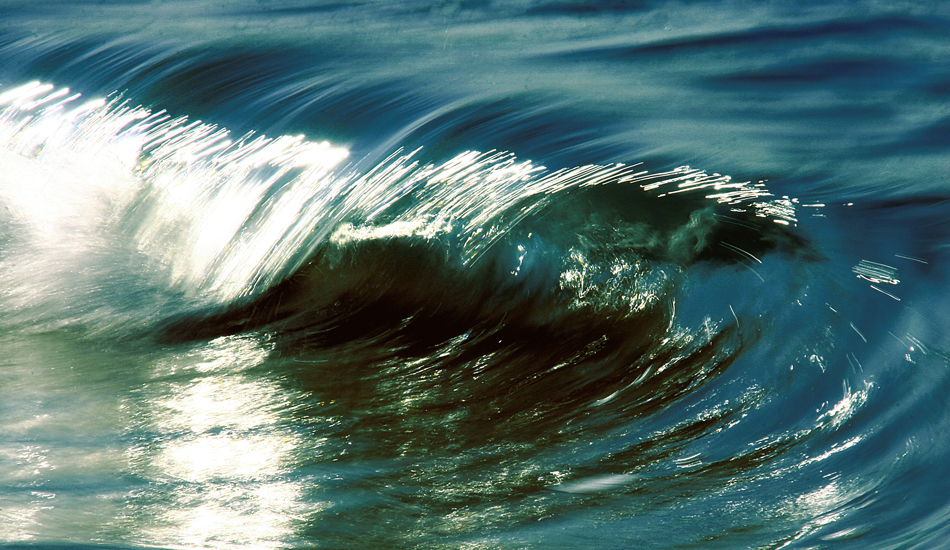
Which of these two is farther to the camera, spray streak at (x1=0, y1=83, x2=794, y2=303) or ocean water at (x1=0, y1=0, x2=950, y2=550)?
spray streak at (x1=0, y1=83, x2=794, y2=303)

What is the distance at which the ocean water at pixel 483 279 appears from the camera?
3.95 ft

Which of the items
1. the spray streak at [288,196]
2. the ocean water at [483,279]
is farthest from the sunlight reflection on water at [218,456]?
the spray streak at [288,196]

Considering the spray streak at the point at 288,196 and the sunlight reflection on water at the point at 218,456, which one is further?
the spray streak at the point at 288,196

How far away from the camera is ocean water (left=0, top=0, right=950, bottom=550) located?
120 cm

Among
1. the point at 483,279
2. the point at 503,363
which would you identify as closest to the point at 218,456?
the point at 503,363

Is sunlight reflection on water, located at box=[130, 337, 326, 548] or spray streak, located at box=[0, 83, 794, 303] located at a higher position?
spray streak, located at box=[0, 83, 794, 303]

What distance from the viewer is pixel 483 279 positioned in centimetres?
168

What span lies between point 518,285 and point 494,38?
108 cm

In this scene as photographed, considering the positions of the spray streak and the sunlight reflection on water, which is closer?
the sunlight reflection on water

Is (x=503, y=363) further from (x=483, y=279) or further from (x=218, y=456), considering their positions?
(x=218, y=456)

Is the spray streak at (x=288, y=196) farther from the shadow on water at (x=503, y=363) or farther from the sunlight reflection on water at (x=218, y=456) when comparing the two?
the sunlight reflection on water at (x=218, y=456)

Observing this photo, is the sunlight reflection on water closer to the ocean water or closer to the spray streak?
the ocean water

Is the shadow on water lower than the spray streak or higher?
lower

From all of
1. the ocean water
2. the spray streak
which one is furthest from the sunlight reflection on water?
the spray streak
